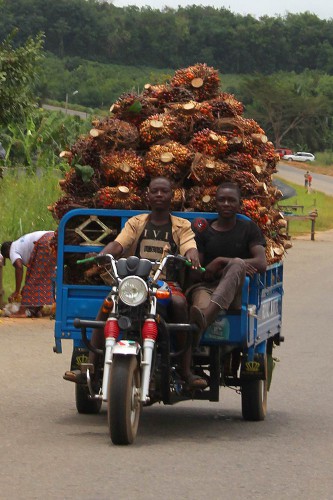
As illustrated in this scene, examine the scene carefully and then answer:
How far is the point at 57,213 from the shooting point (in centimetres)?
944

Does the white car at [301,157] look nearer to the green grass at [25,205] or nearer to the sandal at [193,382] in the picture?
the green grass at [25,205]

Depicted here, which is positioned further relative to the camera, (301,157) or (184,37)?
(184,37)

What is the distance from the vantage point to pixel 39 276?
15.7 meters

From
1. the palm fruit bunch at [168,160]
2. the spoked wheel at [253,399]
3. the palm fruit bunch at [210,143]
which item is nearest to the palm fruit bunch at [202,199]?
the palm fruit bunch at [168,160]

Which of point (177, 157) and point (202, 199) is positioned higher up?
point (177, 157)

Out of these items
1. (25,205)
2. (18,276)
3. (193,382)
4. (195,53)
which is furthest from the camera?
(195,53)

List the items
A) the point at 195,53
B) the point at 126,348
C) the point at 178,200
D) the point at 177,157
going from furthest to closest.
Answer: the point at 195,53 < the point at 177,157 < the point at 178,200 < the point at 126,348

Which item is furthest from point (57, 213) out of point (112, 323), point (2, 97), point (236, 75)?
point (236, 75)

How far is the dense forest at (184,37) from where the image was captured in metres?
166

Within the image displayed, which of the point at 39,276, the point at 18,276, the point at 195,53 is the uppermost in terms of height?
the point at 39,276

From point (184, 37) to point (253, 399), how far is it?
166343 millimetres

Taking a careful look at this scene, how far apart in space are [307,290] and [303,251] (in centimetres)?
1105

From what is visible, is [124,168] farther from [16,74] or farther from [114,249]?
[16,74]

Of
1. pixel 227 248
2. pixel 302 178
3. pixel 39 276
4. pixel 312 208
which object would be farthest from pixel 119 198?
pixel 302 178
